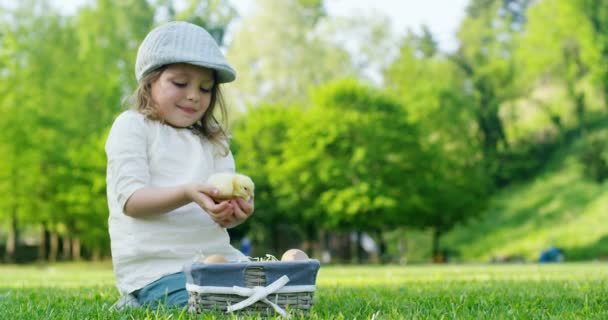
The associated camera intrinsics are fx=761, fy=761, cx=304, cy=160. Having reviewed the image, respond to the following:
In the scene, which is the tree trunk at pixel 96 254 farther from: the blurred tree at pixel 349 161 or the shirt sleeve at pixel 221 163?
the shirt sleeve at pixel 221 163

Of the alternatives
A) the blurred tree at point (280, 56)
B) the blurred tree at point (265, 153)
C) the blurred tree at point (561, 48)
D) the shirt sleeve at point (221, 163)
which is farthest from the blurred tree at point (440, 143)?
the shirt sleeve at point (221, 163)

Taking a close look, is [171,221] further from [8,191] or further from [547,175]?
[547,175]

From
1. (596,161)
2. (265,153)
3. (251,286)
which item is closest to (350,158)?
(265,153)

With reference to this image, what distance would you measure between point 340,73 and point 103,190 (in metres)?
14.6

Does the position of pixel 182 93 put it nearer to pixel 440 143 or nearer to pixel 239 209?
pixel 239 209

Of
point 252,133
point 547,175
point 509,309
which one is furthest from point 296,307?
point 547,175

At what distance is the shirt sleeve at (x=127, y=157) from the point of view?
173 inches

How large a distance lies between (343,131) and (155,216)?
1147 inches

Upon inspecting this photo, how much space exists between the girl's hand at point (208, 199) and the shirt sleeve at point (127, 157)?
482 millimetres

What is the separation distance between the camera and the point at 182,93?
4715 millimetres

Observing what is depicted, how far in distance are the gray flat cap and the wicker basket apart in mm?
1343

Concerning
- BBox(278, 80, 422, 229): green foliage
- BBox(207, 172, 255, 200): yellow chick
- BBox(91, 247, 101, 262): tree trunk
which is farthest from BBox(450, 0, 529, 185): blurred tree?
BBox(207, 172, 255, 200): yellow chick

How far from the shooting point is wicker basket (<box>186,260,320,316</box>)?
3754 millimetres

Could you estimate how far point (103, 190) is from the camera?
104 ft
